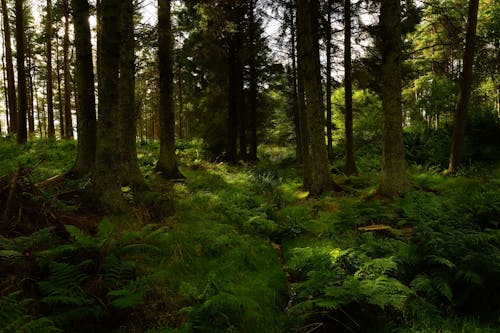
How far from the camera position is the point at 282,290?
4.88 meters

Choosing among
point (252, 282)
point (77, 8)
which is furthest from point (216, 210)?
point (77, 8)

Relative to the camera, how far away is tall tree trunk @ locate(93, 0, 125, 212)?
6.92 meters

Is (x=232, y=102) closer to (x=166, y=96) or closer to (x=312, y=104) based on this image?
(x=166, y=96)

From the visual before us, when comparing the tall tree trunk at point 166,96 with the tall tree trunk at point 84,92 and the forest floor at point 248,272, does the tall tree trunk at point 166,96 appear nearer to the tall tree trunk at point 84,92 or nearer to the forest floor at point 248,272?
the tall tree trunk at point 84,92

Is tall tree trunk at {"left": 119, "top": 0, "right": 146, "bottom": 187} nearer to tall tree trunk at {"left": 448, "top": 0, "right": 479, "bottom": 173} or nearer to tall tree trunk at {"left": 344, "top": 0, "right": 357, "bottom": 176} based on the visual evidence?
tall tree trunk at {"left": 344, "top": 0, "right": 357, "bottom": 176}

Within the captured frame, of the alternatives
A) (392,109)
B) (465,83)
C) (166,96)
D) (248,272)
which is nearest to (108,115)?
(248,272)

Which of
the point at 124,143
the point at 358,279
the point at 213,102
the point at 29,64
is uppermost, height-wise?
the point at 29,64

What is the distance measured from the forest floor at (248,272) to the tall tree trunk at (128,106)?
2.35 metres

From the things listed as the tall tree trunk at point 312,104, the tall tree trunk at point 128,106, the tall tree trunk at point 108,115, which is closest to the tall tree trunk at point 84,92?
the tall tree trunk at point 128,106

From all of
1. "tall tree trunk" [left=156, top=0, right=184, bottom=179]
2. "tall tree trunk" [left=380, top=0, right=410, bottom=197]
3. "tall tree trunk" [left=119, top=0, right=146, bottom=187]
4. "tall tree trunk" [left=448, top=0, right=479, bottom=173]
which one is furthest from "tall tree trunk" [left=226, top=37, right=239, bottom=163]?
"tall tree trunk" [left=380, top=0, right=410, bottom=197]

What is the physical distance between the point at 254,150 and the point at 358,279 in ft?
65.5

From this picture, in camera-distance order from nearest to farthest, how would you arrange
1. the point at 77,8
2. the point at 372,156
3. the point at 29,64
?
the point at 77,8
the point at 372,156
the point at 29,64

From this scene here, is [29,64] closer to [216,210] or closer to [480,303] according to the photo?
[216,210]

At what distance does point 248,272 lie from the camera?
5352 mm
